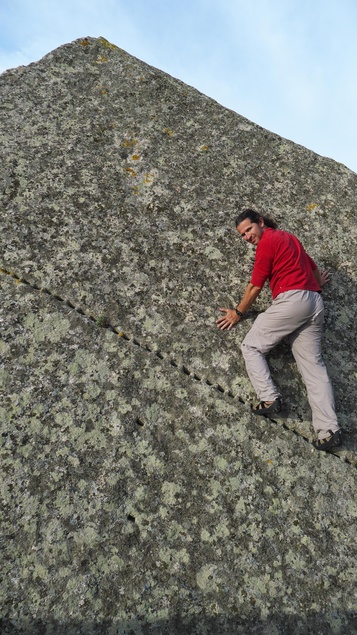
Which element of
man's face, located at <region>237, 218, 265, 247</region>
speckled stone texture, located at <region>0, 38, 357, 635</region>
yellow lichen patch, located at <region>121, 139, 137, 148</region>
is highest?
yellow lichen patch, located at <region>121, 139, 137, 148</region>

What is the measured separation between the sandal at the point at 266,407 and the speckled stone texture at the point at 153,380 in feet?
0.39

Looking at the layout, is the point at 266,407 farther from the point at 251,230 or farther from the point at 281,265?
the point at 251,230

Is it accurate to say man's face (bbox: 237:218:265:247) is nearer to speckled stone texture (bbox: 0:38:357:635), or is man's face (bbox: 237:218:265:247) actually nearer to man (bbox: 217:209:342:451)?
man (bbox: 217:209:342:451)

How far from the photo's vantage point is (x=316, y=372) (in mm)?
3996

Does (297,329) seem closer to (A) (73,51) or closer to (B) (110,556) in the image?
(B) (110,556)

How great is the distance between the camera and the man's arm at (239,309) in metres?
4.21

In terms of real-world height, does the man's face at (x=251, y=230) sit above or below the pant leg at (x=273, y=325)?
above

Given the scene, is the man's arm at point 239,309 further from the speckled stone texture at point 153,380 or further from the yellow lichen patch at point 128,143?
the yellow lichen patch at point 128,143

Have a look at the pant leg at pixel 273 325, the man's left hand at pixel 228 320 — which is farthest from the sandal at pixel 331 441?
the man's left hand at pixel 228 320

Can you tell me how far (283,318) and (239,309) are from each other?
40 centimetres

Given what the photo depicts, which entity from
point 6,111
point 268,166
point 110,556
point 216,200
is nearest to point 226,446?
point 110,556

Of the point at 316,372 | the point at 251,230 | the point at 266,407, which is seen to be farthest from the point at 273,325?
the point at 251,230

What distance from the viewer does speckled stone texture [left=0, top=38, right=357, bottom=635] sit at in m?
3.05

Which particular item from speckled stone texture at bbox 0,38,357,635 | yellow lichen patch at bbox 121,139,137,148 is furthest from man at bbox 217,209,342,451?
yellow lichen patch at bbox 121,139,137,148
